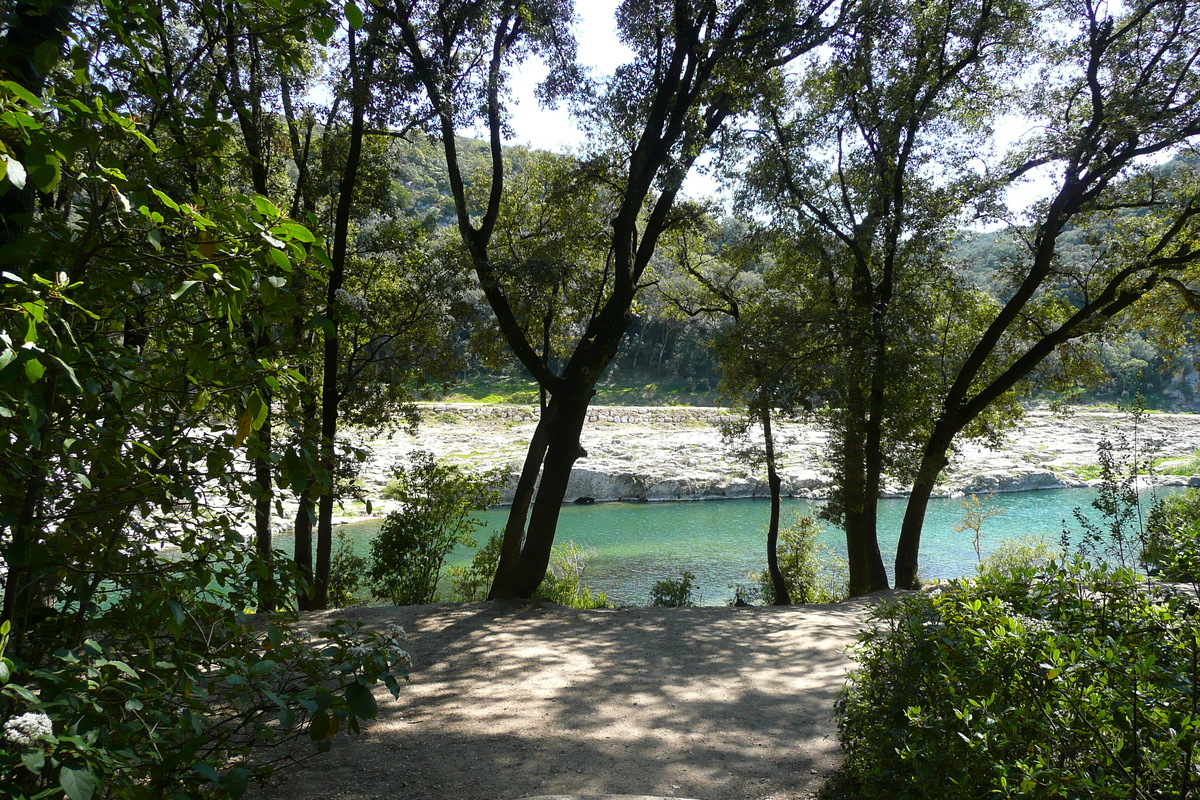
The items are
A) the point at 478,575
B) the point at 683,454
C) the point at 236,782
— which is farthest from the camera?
the point at 683,454

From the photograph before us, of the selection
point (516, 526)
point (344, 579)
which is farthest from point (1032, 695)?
point (344, 579)

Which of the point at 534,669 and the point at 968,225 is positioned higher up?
the point at 968,225

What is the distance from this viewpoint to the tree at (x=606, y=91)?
779 cm

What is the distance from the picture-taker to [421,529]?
965cm

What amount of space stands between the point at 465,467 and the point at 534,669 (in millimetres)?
18900

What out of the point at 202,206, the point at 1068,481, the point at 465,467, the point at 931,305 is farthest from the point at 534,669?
the point at 1068,481

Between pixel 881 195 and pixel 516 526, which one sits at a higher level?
pixel 881 195

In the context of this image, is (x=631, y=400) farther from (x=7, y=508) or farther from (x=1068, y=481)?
(x=7, y=508)

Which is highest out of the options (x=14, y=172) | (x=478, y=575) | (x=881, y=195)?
(x=881, y=195)

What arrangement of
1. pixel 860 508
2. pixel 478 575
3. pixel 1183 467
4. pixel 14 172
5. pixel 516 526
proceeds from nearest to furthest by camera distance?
1. pixel 14 172
2. pixel 516 526
3. pixel 860 508
4. pixel 478 575
5. pixel 1183 467

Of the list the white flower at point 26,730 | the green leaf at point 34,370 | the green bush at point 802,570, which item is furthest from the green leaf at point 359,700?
the green bush at point 802,570

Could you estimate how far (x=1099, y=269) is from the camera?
31.7ft

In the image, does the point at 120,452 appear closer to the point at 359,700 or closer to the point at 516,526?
the point at 359,700

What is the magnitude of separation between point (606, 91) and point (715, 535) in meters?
14.8
